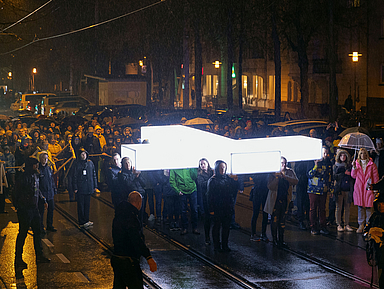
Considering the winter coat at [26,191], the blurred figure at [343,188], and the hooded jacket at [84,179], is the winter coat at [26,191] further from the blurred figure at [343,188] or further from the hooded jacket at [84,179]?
the blurred figure at [343,188]

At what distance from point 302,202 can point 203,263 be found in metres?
3.84

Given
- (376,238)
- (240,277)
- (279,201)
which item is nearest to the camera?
(376,238)

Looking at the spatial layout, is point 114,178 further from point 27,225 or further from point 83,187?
point 27,225

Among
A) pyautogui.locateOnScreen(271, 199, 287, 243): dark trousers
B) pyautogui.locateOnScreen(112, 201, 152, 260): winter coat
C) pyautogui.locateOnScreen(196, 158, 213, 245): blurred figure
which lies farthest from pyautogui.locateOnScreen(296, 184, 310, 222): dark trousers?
pyautogui.locateOnScreen(112, 201, 152, 260): winter coat

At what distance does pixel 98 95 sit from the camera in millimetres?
46000

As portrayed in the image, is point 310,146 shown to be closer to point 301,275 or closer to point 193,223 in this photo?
point 301,275

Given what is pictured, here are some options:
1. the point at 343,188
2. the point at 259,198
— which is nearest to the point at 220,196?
the point at 259,198

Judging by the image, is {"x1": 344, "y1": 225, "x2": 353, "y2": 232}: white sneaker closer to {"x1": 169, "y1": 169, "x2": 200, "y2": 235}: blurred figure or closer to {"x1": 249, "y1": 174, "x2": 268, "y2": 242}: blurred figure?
{"x1": 249, "y1": 174, "x2": 268, "y2": 242}: blurred figure

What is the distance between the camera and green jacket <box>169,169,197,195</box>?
42.3 ft

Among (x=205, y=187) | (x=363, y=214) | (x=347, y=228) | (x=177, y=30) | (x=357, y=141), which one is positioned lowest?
(x=347, y=228)

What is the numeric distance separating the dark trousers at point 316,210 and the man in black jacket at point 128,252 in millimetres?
6045

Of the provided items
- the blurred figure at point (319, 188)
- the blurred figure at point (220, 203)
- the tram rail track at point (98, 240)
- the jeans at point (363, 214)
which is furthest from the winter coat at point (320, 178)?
the tram rail track at point (98, 240)

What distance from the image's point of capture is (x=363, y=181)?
12.8 metres

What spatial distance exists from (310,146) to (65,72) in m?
67.6
